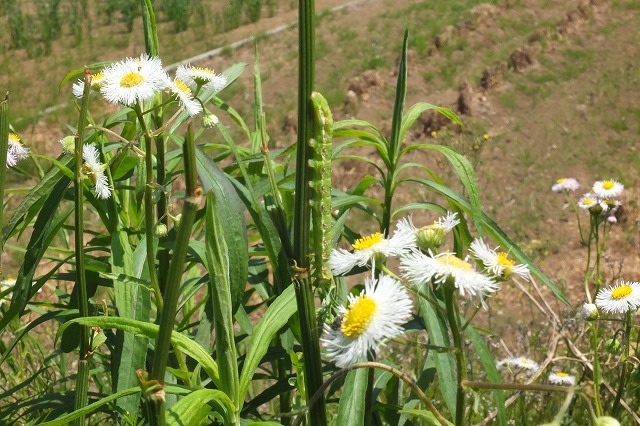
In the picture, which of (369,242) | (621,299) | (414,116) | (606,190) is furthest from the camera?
(606,190)

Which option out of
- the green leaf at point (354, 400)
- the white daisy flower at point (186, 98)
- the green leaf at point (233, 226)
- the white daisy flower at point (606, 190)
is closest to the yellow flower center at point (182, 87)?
the white daisy flower at point (186, 98)

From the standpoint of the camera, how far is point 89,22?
977cm

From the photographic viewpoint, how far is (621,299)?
132 cm

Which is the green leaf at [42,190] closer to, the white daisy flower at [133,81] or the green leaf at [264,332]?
the white daisy flower at [133,81]

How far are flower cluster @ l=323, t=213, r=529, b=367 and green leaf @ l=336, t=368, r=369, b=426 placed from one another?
0.25 meters

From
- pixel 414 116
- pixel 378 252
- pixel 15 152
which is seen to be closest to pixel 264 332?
pixel 378 252

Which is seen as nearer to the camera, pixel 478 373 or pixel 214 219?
pixel 214 219

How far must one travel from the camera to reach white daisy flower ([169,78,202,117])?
107 centimetres

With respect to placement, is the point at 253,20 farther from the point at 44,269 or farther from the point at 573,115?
the point at 44,269

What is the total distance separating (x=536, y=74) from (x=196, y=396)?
6060 millimetres

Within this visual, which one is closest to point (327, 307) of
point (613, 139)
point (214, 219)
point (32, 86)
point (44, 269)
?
point (214, 219)

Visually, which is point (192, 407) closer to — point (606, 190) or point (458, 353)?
point (458, 353)

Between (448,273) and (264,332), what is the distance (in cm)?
31

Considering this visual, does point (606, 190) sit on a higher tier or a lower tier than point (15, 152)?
lower
